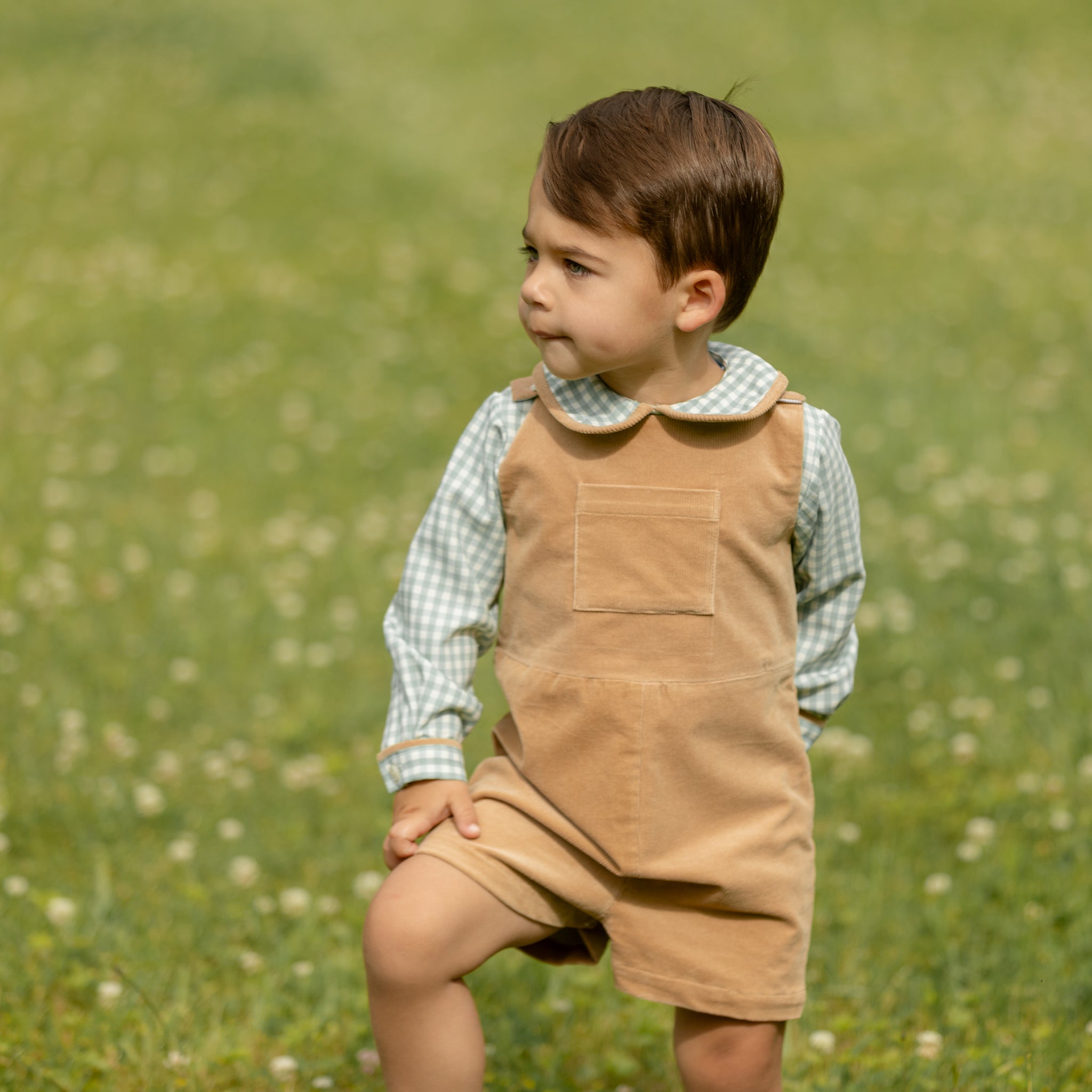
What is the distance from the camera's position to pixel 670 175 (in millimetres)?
2443

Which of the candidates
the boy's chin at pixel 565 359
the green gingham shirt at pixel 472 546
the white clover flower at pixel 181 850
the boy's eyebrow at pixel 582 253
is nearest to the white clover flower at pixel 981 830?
the green gingham shirt at pixel 472 546

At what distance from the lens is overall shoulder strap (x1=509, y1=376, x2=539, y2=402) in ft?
8.73

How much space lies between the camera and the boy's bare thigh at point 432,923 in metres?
2.41

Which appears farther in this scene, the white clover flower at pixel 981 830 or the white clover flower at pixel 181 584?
the white clover flower at pixel 181 584

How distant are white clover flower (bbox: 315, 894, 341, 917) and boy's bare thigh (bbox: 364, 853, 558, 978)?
1.79 m

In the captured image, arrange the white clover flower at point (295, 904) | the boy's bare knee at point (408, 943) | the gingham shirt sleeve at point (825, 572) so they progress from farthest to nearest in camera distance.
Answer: the white clover flower at point (295, 904) < the gingham shirt sleeve at point (825, 572) < the boy's bare knee at point (408, 943)

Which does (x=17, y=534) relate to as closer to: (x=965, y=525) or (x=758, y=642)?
(x=965, y=525)

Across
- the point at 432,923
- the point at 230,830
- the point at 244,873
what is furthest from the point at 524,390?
the point at 230,830

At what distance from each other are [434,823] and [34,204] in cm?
1290

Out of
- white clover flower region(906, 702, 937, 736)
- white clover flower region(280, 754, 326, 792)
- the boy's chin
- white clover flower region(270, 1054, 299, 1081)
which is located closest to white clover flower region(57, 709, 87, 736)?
white clover flower region(280, 754, 326, 792)

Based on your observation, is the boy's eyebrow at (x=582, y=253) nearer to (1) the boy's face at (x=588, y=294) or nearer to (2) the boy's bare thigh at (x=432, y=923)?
(1) the boy's face at (x=588, y=294)

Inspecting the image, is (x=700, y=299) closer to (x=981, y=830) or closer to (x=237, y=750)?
(x=981, y=830)

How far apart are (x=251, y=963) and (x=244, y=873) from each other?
56 cm

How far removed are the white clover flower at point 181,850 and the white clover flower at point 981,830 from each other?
239cm
